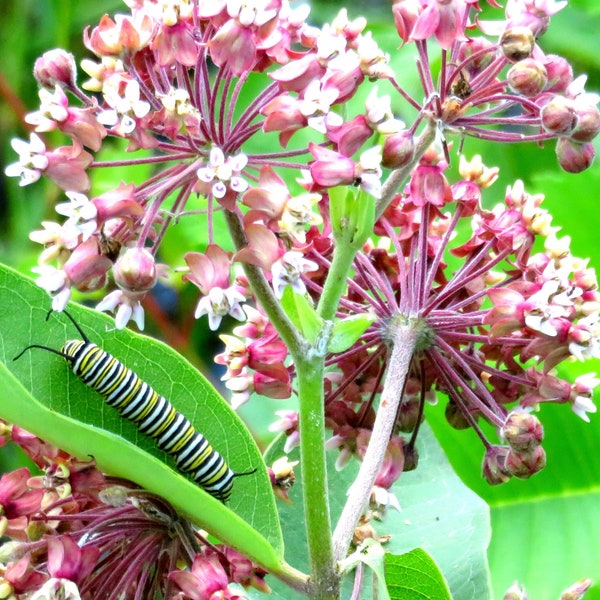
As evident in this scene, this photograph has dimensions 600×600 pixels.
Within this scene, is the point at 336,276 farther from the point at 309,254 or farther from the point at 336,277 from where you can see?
the point at 309,254

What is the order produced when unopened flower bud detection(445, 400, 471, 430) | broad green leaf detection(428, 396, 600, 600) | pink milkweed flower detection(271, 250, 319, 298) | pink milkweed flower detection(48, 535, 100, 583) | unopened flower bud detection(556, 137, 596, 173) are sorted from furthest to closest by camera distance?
broad green leaf detection(428, 396, 600, 600), unopened flower bud detection(445, 400, 471, 430), unopened flower bud detection(556, 137, 596, 173), pink milkweed flower detection(48, 535, 100, 583), pink milkweed flower detection(271, 250, 319, 298)

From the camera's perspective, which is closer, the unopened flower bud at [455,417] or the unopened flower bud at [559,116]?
the unopened flower bud at [559,116]

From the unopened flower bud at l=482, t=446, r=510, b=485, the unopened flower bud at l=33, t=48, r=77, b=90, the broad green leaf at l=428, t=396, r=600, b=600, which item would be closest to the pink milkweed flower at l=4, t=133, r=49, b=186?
the unopened flower bud at l=33, t=48, r=77, b=90

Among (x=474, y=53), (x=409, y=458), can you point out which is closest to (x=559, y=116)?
(x=474, y=53)

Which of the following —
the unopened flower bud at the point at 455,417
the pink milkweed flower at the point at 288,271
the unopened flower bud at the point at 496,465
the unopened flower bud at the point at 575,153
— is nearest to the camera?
the pink milkweed flower at the point at 288,271

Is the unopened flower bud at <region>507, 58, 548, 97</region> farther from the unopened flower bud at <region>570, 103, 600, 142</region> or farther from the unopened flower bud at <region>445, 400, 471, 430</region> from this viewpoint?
the unopened flower bud at <region>445, 400, 471, 430</region>

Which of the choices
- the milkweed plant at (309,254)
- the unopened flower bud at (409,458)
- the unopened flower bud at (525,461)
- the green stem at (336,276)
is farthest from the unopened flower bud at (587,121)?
the unopened flower bud at (409,458)

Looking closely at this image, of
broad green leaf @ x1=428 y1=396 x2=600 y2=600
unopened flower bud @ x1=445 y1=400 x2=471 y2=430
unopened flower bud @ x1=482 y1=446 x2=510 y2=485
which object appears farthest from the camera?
broad green leaf @ x1=428 y1=396 x2=600 y2=600

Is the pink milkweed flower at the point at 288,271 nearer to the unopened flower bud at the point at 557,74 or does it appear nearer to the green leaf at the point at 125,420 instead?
the green leaf at the point at 125,420
